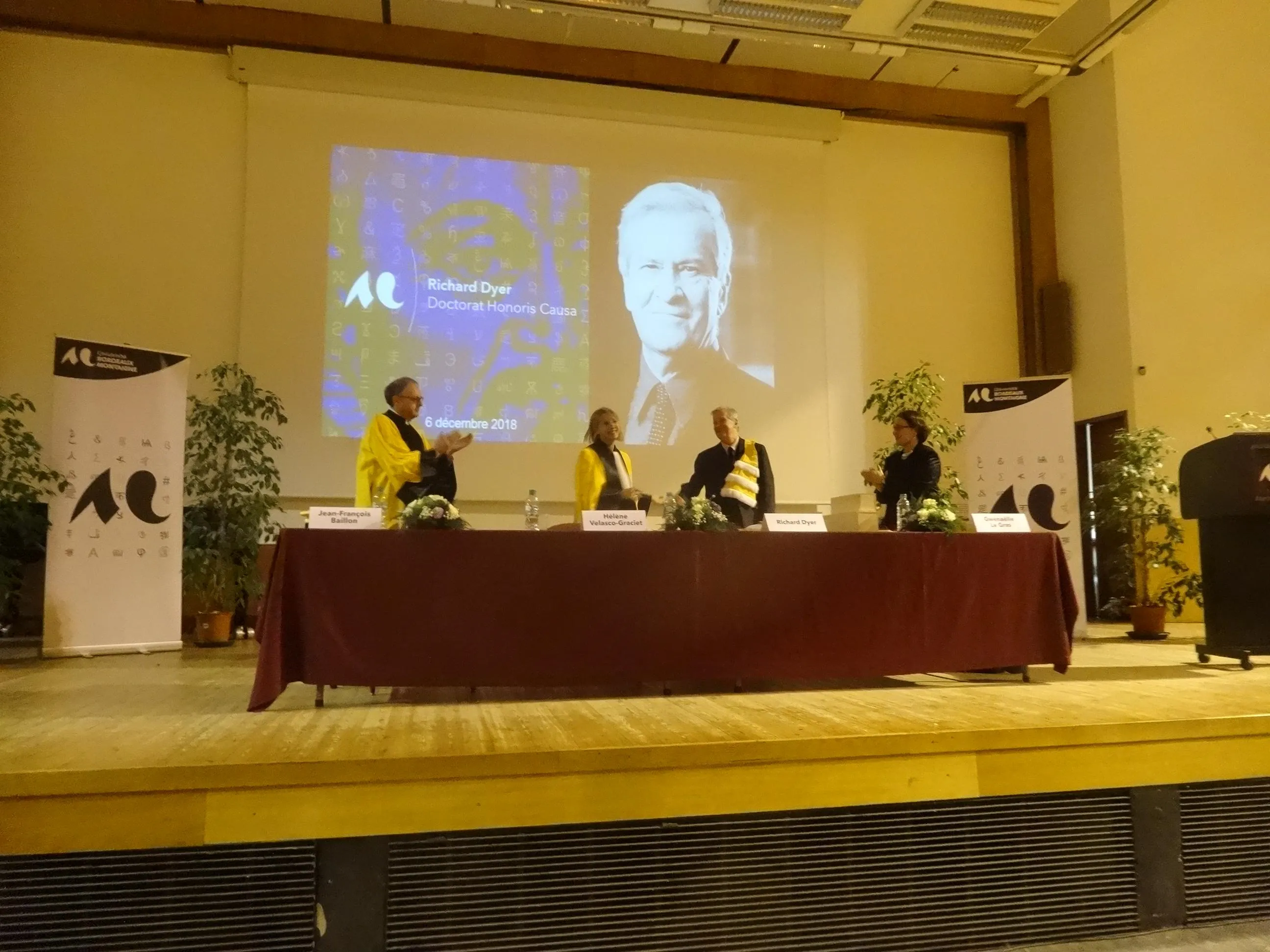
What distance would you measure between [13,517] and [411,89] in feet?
12.7

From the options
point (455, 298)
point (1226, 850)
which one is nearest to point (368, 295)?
point (455, 298)

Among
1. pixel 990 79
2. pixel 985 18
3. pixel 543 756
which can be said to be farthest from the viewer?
pixel 990 79

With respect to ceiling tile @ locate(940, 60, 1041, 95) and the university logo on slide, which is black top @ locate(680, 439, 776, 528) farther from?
ceiling tile @ locate(940, 60, 1041, 95)

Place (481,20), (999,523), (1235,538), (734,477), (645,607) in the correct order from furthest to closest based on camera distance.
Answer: (481,20)
(734,477)
(1235,538)
(999,523)
(645,607)

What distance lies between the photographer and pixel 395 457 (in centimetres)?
346

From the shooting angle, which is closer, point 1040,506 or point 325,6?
point 1040,506

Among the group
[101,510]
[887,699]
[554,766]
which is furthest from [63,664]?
[887,699]

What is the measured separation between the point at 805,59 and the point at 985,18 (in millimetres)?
1498

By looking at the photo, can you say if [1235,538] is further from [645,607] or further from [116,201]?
[116,201]

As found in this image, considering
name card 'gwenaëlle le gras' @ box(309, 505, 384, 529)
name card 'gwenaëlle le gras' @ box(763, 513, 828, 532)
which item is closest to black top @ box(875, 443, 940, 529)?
name card 'gwenaëlle le gras' @ box(763, 513, 828, 532)

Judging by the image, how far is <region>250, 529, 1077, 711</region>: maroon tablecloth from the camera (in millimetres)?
2699

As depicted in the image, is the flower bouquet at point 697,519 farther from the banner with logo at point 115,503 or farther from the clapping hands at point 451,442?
the banner with logo at point 115,503

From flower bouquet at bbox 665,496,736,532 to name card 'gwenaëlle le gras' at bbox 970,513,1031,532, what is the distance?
1084 mm

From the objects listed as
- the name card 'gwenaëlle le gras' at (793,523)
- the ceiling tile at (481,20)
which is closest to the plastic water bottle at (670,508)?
the name card 'gwenaëlle le gras' at (793,523)
